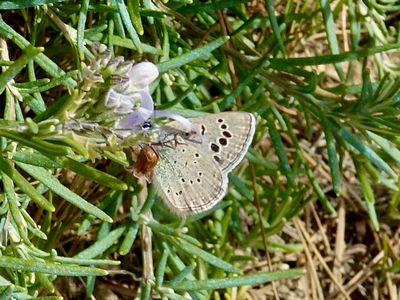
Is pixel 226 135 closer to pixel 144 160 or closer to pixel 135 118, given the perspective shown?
pixel 144 160

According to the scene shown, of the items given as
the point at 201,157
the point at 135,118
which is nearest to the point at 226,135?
the point at 201,157

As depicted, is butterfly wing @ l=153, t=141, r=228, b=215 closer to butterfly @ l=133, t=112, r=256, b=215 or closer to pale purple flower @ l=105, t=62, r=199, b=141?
butterfly @ l=133, t=112, r=256, b=215

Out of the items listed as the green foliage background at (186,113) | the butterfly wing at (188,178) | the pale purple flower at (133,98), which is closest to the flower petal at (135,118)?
the pale purple flower at (133,98)

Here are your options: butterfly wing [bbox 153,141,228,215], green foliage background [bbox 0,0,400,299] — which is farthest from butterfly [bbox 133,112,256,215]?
green foliage background [bbox 0,0,400,299]

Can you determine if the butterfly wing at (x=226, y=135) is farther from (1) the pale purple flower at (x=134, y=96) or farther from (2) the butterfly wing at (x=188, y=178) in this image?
(1) the pale purple flower at (x=134, y=96)

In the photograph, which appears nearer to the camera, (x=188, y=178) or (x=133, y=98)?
(x=133, y=98)

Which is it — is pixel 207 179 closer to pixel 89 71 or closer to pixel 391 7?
pixel 89 71
